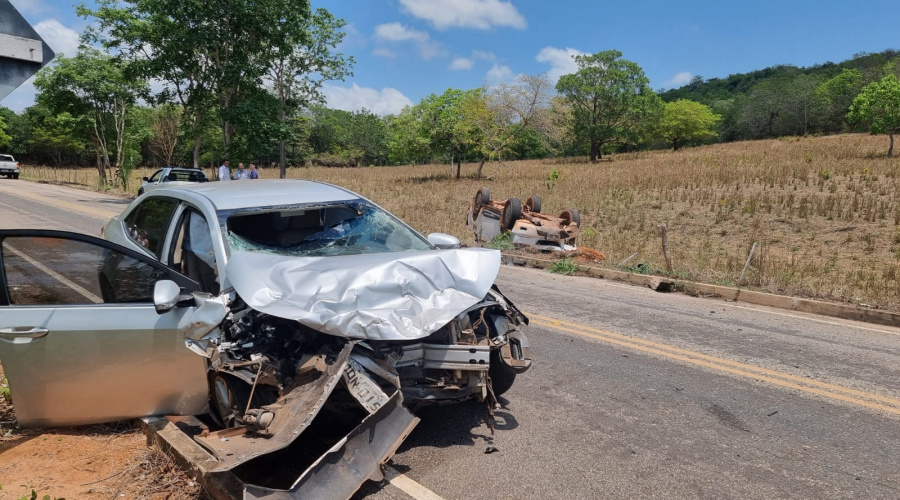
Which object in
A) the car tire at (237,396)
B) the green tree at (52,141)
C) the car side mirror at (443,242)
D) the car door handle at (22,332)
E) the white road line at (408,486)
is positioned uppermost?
the green tree at (52,141)

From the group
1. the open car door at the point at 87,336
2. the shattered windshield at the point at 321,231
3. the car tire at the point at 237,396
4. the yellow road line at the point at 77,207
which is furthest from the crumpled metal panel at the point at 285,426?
the yellow road line at the point at 77,207

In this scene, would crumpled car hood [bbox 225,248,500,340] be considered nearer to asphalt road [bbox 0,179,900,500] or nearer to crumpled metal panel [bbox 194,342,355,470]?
crumpled metal panel [bbox 194,342,355,470]

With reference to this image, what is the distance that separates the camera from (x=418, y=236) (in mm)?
4801

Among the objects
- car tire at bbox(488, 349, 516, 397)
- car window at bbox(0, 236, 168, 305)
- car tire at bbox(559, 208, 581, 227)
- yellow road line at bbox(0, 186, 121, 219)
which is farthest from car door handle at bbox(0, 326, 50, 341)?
yellow road line at bbox(0, 186, 121, 219)

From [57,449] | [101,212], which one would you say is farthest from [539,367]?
[101,212]

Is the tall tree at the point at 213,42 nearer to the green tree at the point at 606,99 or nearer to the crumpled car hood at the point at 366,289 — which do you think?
the crumpled car hood at the point at 366,289

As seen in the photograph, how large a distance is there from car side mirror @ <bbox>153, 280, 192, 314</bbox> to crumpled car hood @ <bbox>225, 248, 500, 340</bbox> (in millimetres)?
288

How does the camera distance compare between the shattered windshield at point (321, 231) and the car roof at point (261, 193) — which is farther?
the car roof at point (261, 193)

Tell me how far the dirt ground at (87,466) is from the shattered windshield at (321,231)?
142cm

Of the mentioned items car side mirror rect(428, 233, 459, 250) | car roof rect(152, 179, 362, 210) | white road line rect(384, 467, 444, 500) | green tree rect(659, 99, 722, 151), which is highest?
green tree rect(659, 99, 722, 151)

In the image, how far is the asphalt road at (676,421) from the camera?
10.9ft

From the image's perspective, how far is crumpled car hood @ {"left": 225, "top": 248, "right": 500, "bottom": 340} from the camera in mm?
3049

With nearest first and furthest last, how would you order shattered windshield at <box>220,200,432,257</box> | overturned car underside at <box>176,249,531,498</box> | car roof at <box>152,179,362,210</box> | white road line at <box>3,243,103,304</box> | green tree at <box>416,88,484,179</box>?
overturned car underside at <box>176,249,531,498</box> < white road line at <box>3,243,103,304</box> < shattered windshield at <box>220,200,432,257</box> < car roof at <box>152,179,362,210</box> < green tree at <box>416,88,484,179</box>

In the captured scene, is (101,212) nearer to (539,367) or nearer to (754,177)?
(539,367)
